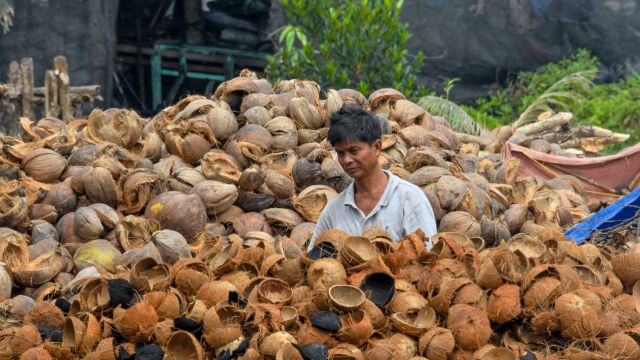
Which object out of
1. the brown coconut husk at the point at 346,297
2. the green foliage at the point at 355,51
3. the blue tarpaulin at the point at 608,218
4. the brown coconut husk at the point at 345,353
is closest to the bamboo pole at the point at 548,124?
the green foliage at the point at 355,51

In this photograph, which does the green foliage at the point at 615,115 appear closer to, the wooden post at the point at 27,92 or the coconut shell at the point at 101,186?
the wooden post at the point at 27,92

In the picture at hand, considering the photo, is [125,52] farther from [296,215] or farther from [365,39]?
[296,215]

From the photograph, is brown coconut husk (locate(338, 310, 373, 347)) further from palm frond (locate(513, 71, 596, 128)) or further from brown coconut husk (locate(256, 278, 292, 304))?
palm frond (locate(513, 71, 596, 128))

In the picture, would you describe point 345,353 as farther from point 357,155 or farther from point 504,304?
point 357,155

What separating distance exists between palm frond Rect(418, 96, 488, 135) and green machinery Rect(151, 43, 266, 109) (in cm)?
495

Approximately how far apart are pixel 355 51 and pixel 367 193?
6897 millimetres

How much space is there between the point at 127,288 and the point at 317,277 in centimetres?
76

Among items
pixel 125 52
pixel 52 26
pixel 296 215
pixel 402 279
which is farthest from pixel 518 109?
pixel 402 279

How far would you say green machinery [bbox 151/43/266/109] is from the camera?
1376cm

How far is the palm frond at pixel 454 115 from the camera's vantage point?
910 cm

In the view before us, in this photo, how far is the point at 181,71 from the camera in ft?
45.1

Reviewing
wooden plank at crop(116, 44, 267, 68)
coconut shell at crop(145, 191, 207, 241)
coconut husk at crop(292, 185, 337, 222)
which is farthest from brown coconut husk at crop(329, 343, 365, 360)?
wooden plank at crop(116, 44, 267, 68)

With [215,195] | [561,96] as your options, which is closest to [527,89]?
[561,96]

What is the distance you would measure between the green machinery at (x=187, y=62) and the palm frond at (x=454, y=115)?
16.2ft
